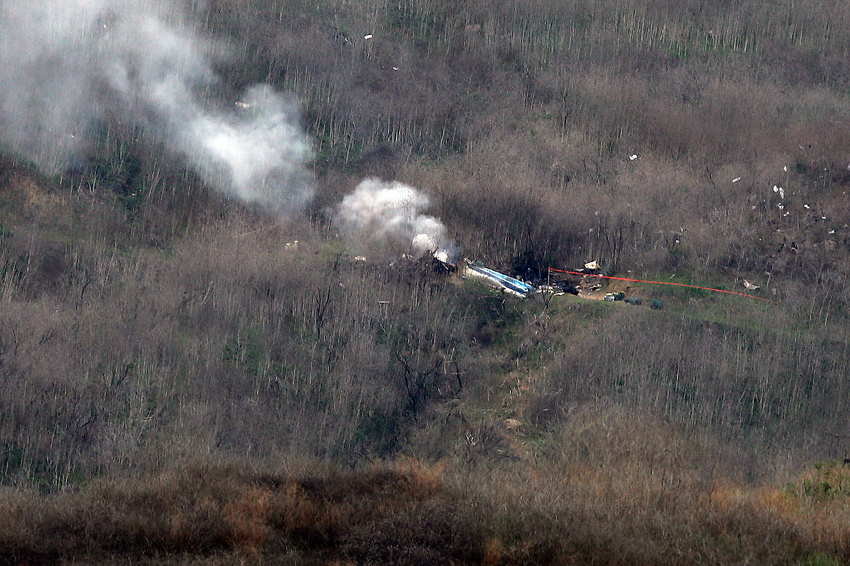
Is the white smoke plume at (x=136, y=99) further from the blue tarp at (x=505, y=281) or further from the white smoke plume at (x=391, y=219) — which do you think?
the blue tarp at (x=505, y=281)

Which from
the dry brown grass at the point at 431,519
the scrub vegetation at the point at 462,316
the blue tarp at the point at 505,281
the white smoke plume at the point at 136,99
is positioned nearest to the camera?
the dry brown grass at the point at 431,519

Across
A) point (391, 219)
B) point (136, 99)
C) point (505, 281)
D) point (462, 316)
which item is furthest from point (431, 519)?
point (136, 99)

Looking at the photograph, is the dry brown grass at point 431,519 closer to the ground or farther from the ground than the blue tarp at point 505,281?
closer to the ground

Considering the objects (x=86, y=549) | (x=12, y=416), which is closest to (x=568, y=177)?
(x=12, y=416)

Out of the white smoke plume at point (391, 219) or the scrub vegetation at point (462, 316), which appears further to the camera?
the white smoke plume at point (391, 219)

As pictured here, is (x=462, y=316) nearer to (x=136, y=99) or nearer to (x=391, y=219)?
(x=391, y=219)

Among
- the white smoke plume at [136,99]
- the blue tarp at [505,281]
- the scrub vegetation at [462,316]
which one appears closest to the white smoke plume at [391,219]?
the scrub vegetation at [462,316]
